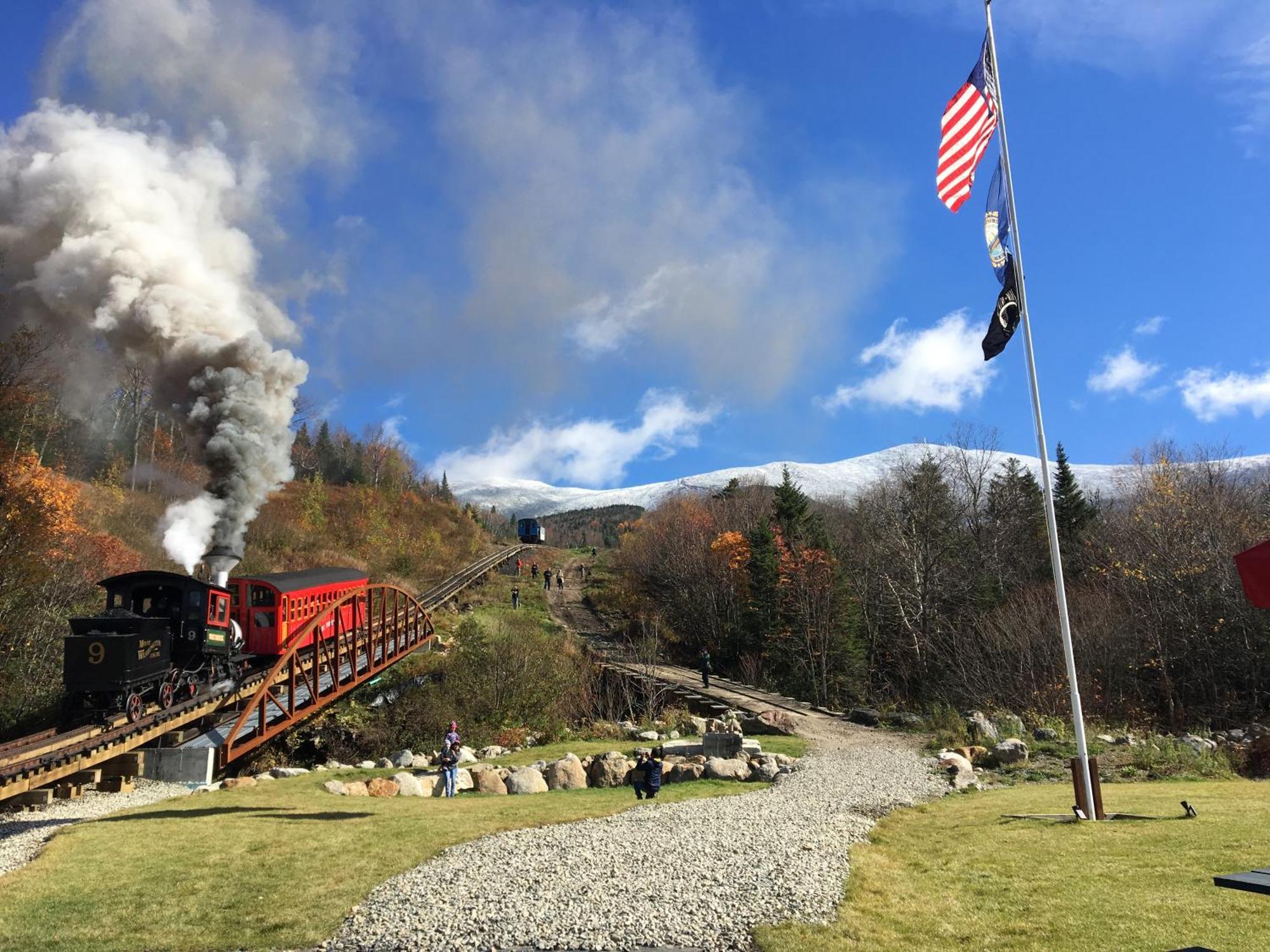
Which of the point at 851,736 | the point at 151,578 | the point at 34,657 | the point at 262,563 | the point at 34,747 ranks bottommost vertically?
the point at 851,736

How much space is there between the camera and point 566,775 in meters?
17.4

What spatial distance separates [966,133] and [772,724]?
1981 centimetres

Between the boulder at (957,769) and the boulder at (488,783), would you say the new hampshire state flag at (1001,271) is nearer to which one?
the boulder at (957,769)

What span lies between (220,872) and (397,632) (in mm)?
19843

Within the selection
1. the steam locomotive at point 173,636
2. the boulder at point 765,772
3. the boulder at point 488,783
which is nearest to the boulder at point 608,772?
the boulder at point 488,783

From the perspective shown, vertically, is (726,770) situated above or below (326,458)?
below

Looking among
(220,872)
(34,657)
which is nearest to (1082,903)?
(220,872)

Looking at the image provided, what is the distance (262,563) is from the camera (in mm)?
42875

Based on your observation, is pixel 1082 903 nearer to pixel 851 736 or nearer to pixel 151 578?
pixel 851 736

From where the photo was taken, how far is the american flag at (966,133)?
12727 millimetres

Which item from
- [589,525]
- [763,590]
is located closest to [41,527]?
[763,590]

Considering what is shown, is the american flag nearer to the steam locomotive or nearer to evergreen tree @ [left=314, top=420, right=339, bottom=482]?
the steam locomotive

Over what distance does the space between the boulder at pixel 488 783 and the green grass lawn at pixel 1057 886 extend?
8.97m

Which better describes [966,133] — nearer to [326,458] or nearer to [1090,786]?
[1090,786]
